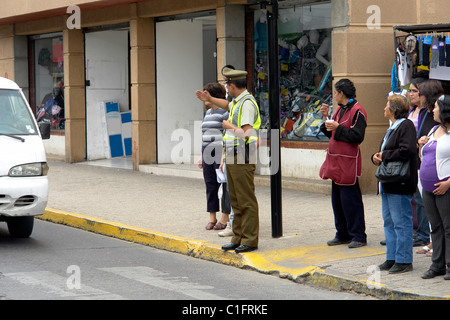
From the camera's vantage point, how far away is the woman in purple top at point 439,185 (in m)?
6.80

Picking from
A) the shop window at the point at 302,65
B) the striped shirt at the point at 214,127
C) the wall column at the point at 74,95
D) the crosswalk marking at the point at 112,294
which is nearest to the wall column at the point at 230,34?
the shop window at the point at 302,65

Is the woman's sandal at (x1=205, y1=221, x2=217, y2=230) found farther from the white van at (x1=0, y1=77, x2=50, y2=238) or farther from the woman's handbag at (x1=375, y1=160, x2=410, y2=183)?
the woman's handbag at (x1=375, y1=160, x2=410, y2=183)

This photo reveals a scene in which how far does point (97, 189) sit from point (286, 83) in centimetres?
412

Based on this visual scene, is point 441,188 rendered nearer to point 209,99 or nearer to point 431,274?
point 431,274

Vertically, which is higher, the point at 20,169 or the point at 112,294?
the point at 20,169

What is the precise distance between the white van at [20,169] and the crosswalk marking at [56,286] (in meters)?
1.45

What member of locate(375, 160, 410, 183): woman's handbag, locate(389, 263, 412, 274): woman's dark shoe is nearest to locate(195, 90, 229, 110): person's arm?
locate(375, 160, 410, 183): woman's handbag

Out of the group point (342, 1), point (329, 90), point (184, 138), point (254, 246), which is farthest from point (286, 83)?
point (254, 246)

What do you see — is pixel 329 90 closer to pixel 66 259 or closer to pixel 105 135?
pixel 66 259

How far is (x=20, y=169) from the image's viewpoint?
902cm

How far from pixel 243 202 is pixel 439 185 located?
7.68ft
